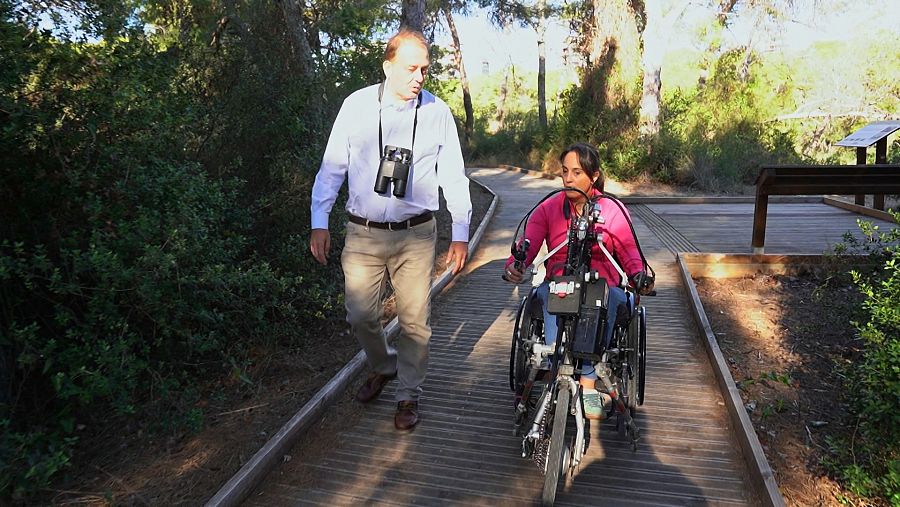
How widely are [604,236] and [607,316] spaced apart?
0.54 m

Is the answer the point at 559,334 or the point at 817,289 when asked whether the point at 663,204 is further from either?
the point at 559,334

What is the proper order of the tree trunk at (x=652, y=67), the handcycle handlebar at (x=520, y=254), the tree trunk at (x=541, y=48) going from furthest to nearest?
the tree trunk at (x=541, y=48), the tree trunk at (x=652, y=67), the handcycle handlebar at (x=520, y=254)

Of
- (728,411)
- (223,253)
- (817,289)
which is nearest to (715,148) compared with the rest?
(817,289)

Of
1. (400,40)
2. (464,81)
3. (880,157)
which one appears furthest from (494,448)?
(464,81)

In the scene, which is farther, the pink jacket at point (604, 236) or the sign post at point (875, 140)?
the sign post at point (875, 140)

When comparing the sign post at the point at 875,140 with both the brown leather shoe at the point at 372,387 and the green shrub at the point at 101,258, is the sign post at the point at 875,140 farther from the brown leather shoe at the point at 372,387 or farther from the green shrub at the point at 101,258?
the green shrub at the point at 101,258

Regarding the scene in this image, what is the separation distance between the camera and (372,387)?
4.28 m

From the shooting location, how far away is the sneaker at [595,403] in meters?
3.71

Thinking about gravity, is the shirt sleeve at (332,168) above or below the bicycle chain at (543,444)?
above

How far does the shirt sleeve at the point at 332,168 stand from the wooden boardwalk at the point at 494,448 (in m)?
1.39

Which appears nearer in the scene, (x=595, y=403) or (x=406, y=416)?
(x=595, y=403)

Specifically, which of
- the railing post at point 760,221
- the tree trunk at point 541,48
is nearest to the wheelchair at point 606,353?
Result: the railing post at point 760,221

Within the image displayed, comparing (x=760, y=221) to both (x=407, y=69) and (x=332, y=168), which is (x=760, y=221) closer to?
(x=407, y=69)

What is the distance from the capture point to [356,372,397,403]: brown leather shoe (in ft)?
14.0
